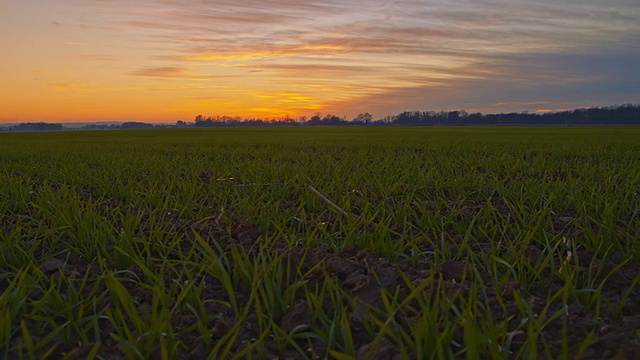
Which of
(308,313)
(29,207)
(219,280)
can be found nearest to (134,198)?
(29,207)

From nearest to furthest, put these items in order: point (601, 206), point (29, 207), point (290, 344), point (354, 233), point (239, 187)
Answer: point (290, 344) < point (354, 233) < point (601, 206) < point (29, 207) < point (239, 187)

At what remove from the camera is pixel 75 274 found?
191 centimetres

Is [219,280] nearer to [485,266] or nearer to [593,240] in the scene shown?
[485,266]

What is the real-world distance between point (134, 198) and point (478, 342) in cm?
291

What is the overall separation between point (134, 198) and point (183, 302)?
83.7 inches

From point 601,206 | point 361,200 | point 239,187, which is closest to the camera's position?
point 601,206

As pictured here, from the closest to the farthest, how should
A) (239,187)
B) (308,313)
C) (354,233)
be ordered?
1. (308,313)
2. (354,233)
3. (239,187)

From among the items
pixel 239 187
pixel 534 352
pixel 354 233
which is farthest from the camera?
pixel 239 187

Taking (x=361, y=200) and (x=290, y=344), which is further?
(x=361, y=200)

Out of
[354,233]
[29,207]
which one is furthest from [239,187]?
[354,233]

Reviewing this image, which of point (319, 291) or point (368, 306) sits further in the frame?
point (319, 291)

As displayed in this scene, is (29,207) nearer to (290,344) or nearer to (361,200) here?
(361,200)

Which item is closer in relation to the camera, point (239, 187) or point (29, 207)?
point (29, 207)

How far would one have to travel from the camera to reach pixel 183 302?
62.6 inches
